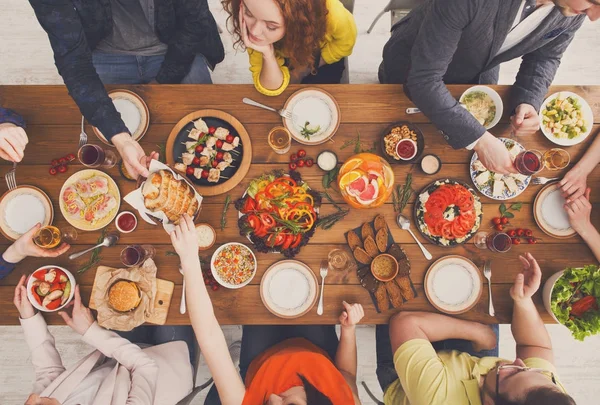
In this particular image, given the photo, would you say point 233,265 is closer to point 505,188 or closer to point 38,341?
point 38,341

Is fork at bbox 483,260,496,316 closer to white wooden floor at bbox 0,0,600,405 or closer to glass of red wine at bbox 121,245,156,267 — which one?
white wooden floor at bbox 0,0,600,405

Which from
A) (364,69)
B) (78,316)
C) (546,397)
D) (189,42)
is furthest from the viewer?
(364,69)

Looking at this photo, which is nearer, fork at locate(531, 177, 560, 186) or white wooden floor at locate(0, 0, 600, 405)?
fork at locate(531, 177, 560, 186)

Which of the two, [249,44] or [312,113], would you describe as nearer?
[249,44]

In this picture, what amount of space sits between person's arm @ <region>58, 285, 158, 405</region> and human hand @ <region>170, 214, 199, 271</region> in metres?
0.65

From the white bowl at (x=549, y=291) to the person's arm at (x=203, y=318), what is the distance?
1554mm

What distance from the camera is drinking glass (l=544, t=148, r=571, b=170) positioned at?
1.90 m

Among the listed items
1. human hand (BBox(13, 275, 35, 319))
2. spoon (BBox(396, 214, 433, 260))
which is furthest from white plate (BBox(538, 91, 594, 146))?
human hand (BBox(13, 275, 35, 319))

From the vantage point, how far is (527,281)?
1848 millimetres

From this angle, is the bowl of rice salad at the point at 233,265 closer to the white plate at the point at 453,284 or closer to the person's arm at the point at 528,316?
the white plate at the point at 453,284

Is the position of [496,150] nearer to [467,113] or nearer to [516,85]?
[467,113]

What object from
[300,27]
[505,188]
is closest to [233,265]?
[300,27]

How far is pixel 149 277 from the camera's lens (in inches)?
72.8

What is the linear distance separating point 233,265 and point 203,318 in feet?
0.94
